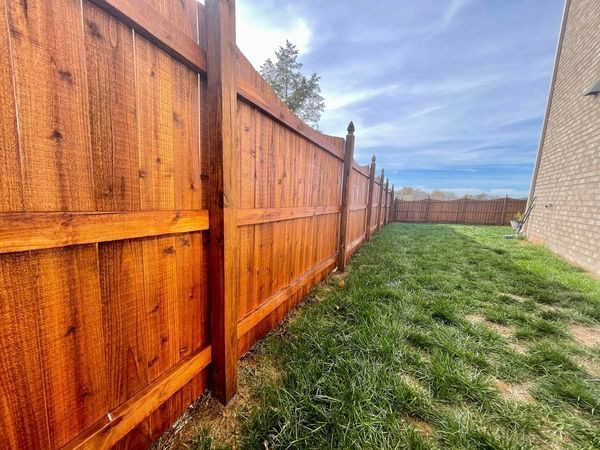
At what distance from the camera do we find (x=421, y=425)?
3.96ft

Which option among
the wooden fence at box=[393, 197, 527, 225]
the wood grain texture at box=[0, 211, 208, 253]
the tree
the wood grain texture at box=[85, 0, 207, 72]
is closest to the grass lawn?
the wood grain texture at box=[0, 211, 208, 253]

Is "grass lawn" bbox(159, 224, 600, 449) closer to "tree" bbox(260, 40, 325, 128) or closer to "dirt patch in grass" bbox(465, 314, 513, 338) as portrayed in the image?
"dirt patch in grass" bbox(465, 314, 513, 338)

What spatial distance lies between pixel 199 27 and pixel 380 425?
6.85 feet

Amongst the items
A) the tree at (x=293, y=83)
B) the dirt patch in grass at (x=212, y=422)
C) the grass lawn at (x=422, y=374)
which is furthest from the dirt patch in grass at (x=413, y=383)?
the tree at (x=293, y=83)

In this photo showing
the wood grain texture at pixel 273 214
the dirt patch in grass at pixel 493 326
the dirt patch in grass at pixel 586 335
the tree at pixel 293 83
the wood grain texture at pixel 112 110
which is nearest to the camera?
the wood grain texture at pixel 112 110

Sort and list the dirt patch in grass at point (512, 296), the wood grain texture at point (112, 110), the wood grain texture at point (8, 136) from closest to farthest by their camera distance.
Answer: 1. the wood grain texture at point (8, 136)
2. the wood grain texture at point (112, 110)
3. the dirt patch in grass at point (512, 296)

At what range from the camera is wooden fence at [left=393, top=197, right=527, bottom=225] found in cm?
1377

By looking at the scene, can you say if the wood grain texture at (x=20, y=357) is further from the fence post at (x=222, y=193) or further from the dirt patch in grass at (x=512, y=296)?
the dirt patch in grass at (x=512, y=296)

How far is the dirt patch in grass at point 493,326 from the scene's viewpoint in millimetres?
2121

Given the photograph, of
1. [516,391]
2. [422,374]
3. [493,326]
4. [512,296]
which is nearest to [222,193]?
[422,374]

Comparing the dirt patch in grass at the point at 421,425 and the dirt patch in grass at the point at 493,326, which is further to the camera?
the dirt patch in grass at the point at 493,326

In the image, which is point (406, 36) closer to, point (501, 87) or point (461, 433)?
point (461, 433)

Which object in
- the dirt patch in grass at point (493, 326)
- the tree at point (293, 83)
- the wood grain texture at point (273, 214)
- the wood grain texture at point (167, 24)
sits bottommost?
the dirt patch in grass at point (493, 326)

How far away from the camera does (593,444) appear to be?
113 cm
